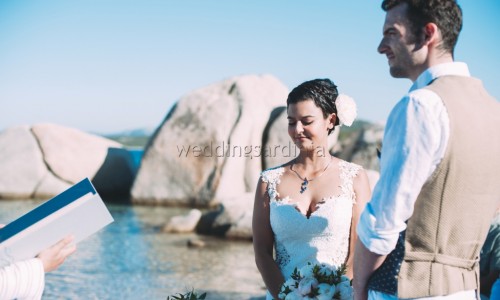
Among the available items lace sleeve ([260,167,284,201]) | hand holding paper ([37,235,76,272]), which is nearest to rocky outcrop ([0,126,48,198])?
lace sleeve ([260,167,284,201])

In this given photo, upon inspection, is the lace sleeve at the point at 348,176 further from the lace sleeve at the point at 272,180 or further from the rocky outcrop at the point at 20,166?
the rocky outcrop at the point at 20,166

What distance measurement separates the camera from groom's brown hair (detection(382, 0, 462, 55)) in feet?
5.80

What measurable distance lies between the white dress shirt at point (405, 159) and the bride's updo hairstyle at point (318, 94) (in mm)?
1466

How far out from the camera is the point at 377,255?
69.9 inches

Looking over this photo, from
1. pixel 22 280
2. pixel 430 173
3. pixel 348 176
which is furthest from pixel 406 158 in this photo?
pixel 348 176

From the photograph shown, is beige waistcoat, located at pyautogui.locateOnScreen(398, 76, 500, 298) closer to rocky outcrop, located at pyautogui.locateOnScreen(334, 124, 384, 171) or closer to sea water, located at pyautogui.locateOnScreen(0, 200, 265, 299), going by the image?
sea water, located at pyautogui.locateOnScreen(0, 200, 265, 299)

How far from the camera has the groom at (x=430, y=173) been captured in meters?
1.66

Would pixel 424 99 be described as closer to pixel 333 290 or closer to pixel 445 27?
pixel 445 27

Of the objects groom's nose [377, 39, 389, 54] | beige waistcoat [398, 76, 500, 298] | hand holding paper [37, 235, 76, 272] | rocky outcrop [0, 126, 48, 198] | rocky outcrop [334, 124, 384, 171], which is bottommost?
rocky outcrop [0, 126, 48, 198]

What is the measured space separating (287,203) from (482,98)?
1.54 metres

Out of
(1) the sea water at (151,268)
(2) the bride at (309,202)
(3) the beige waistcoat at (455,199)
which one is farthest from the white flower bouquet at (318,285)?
(1) the sea water at (151,268)

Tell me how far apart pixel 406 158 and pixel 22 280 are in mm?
1520

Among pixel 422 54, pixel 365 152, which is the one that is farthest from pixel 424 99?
pixel 365 152

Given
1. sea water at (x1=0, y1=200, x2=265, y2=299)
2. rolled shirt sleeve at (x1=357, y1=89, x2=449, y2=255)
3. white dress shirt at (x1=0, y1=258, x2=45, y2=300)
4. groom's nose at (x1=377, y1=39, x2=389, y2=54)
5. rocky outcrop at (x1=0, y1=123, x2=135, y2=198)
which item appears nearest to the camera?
rolled shirt sleeve at (x1=357, y1=89, x2=449, y2=255)
